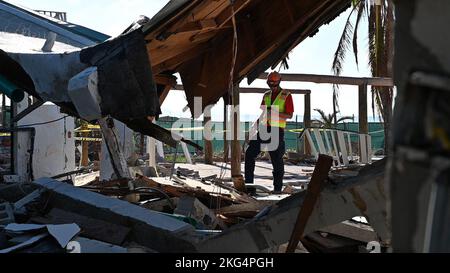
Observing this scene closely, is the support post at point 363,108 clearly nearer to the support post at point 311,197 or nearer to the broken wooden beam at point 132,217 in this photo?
the broken wooden beam at point 132,217

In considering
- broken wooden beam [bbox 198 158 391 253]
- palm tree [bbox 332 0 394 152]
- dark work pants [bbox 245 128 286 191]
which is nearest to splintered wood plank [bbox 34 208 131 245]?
broken wooden beam [bbox 198 158 391 253]

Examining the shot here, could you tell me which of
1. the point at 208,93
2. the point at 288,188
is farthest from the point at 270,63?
the point at 288,188

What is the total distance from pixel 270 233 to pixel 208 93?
4.99 meters

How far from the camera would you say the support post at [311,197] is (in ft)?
11.4

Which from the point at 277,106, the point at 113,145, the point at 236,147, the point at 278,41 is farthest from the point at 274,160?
the point at 113,145

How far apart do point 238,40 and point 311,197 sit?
15.3 feet

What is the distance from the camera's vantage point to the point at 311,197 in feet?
11.4

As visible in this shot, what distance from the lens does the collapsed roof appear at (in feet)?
21.6

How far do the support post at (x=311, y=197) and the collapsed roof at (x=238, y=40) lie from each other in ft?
9.42

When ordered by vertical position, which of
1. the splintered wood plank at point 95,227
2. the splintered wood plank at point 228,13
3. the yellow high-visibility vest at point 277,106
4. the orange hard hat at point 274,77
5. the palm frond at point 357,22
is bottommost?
the splintered wood plank at point 95,227

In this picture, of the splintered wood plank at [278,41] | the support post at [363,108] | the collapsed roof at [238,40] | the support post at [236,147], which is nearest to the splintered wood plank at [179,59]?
the collapsed roof at [238,40]

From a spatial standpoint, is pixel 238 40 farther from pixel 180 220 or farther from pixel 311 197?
pixel 311 197

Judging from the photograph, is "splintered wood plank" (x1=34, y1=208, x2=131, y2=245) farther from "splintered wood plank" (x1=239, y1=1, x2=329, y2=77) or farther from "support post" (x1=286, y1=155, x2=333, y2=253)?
"splintered wood plank" (x1=239, y1=1, x2=329, y2=77)
